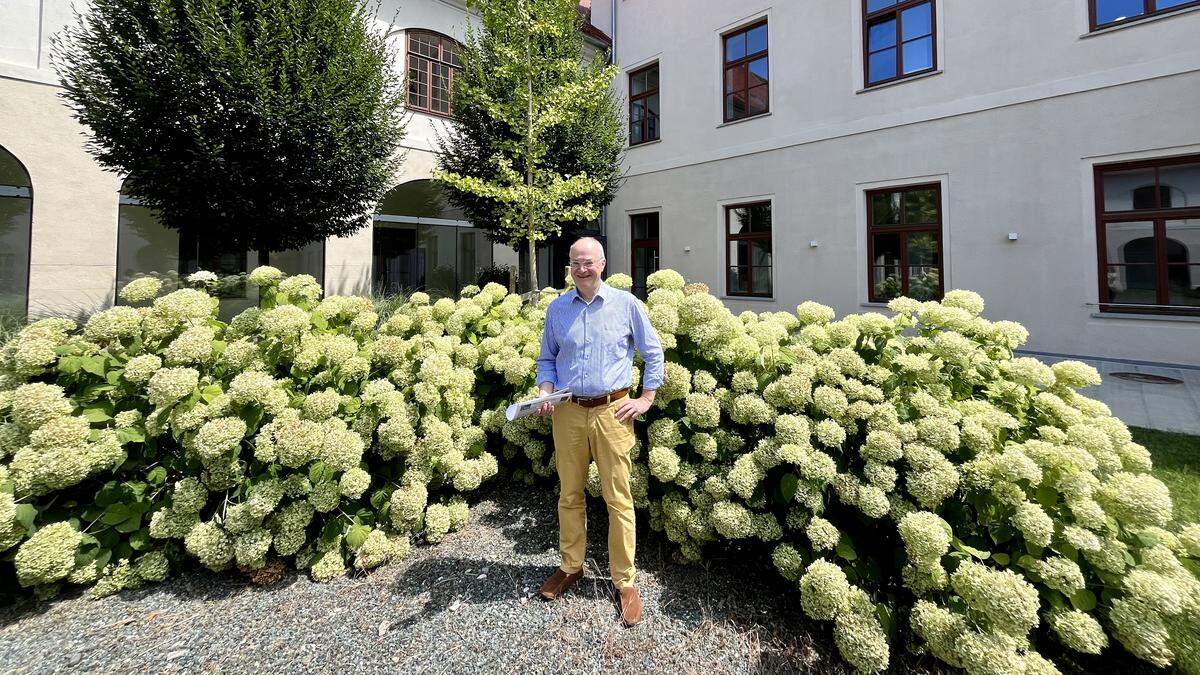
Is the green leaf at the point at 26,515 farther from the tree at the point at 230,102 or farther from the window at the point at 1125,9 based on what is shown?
the window at the point at 1125,9

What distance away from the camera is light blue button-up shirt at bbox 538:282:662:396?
8.11ft

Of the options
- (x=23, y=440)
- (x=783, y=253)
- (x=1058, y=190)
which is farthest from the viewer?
(x=783, y=253)

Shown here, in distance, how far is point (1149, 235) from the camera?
25.3ft

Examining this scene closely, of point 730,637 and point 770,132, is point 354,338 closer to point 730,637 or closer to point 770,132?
point 730,637

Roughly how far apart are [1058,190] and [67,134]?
692 inches

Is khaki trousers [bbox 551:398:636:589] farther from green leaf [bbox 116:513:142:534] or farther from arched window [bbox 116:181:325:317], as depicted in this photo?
arched window [bbox 116:181:325:317]

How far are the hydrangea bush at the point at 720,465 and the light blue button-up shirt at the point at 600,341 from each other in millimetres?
323

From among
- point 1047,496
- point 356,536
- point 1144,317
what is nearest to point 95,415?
point 356,536

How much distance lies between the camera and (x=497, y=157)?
7355mm

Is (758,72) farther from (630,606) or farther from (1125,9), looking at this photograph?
(630,606)

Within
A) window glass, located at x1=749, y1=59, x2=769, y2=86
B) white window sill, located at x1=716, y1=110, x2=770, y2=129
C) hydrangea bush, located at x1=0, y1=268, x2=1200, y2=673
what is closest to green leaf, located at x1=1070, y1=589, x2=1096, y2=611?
hydrangea bush, located at x1=0, y1=268, x2=1200, y2=673

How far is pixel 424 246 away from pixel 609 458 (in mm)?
11935

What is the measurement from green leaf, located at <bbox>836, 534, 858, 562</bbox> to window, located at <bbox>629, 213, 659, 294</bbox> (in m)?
12.2

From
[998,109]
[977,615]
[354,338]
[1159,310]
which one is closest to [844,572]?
[977,615]
